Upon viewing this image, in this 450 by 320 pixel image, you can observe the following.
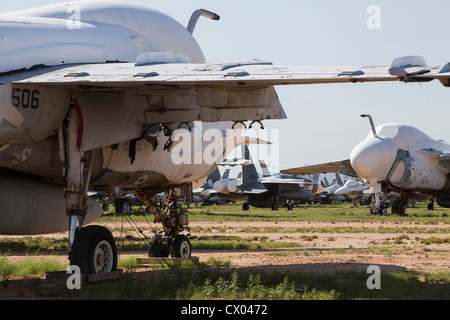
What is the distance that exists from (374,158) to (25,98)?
96.3 feet

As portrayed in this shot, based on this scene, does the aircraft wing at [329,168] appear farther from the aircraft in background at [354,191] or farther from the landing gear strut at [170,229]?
the aircraft in background at [354,191]

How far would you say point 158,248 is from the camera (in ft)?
53.8

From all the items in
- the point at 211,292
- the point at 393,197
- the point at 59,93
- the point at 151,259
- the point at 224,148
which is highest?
the point at 59,93

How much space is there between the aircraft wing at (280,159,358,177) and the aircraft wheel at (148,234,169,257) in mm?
30616

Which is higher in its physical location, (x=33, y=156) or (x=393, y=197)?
(x=33, y=156)

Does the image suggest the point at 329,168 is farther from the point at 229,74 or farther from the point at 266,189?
the point at 229,74

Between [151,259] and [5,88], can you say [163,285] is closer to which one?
[5,88]

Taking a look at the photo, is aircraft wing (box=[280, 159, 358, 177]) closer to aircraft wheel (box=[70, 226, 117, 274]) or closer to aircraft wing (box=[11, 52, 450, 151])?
aircraft wing (box=[11, 52, 450, 151])

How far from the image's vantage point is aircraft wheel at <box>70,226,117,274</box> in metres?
10.5

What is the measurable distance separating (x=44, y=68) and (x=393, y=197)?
4583 centimetres

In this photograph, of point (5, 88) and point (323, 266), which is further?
point (323, 266)

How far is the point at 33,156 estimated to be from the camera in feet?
36.8

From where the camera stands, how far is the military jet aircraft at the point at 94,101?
9555 millimetres
